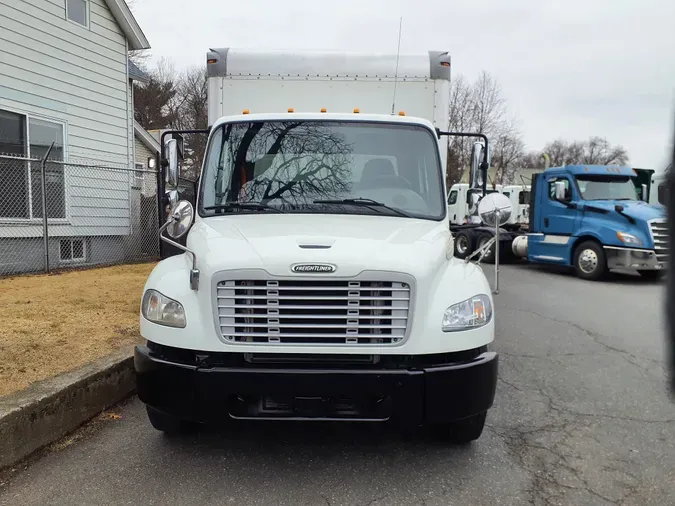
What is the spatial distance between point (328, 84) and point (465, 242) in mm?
12173

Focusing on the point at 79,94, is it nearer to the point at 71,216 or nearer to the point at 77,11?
the point at 77,11

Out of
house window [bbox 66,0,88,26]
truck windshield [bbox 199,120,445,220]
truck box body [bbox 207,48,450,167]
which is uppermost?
house window [bbox 66,0,88,26]

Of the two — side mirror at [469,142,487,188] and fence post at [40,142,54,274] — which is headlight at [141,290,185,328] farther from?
fence post at [40,142,54,274]

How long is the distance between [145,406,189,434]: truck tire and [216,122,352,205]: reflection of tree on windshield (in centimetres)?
157

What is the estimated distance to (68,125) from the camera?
11.0m

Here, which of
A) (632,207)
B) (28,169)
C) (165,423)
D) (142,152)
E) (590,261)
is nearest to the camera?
(165,423)

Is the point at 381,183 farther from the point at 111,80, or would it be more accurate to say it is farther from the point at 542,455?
the point at 111,80

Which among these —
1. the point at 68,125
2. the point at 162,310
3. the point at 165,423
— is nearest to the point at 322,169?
the point at 162,310

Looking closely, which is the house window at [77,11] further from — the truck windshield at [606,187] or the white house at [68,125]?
the truck windshield at [606,187]

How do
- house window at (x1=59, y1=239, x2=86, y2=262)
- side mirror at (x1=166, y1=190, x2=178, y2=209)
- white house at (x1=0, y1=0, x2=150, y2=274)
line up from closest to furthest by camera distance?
side mirror at (x1=166, y1=190, x2=178, y2=209), white house at (x1=0, y1=0, x2=150, y2=274), house window at (x1=59, y1=239, x2=86, y2=262)

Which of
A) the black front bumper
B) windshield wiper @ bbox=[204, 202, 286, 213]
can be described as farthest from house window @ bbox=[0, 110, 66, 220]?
the black front bumper

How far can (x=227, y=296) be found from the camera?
10.2ft

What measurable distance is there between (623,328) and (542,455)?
15.2ft

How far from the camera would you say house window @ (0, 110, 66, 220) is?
9602 millimetres
